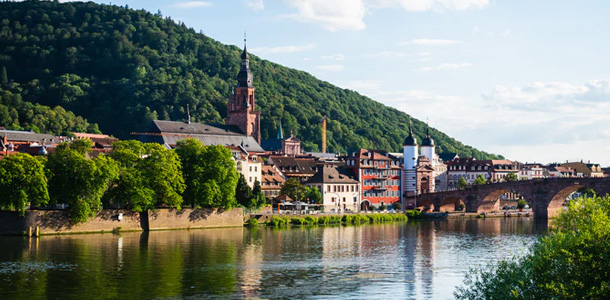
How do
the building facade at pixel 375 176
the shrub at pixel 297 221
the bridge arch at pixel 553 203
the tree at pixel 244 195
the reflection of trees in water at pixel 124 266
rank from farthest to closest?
the building facade at pixel 375 176 < the bridge arch at pixel 553 203 < the shrub at pixel 297 221 < the tree at pixel 244 195 < the reflection of trees in water at pixel 124 266

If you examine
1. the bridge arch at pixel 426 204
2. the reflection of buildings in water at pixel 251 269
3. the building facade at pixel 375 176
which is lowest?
the reflection of buildings in water at pixel 251 269

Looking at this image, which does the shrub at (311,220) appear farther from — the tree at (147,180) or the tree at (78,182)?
the tree at (78,182)

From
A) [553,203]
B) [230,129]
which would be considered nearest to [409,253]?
[553,203]

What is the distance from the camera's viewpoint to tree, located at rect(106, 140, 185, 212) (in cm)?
8819

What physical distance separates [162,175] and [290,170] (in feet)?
175

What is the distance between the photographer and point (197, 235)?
87875 mm

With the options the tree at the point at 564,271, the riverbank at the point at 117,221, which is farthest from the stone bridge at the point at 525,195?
the tree at the point at 564,271

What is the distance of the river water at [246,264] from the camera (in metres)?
52.0

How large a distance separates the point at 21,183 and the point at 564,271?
56.7 metres

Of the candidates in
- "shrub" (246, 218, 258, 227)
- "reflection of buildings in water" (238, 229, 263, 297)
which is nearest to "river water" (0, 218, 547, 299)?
"reflection of buildings in water" (238, 229, 263, 297)

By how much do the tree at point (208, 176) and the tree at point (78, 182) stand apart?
12.2m

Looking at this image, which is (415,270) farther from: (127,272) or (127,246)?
(127,246)

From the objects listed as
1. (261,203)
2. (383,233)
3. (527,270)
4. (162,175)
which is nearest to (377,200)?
(261,203)

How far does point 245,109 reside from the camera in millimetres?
186750
